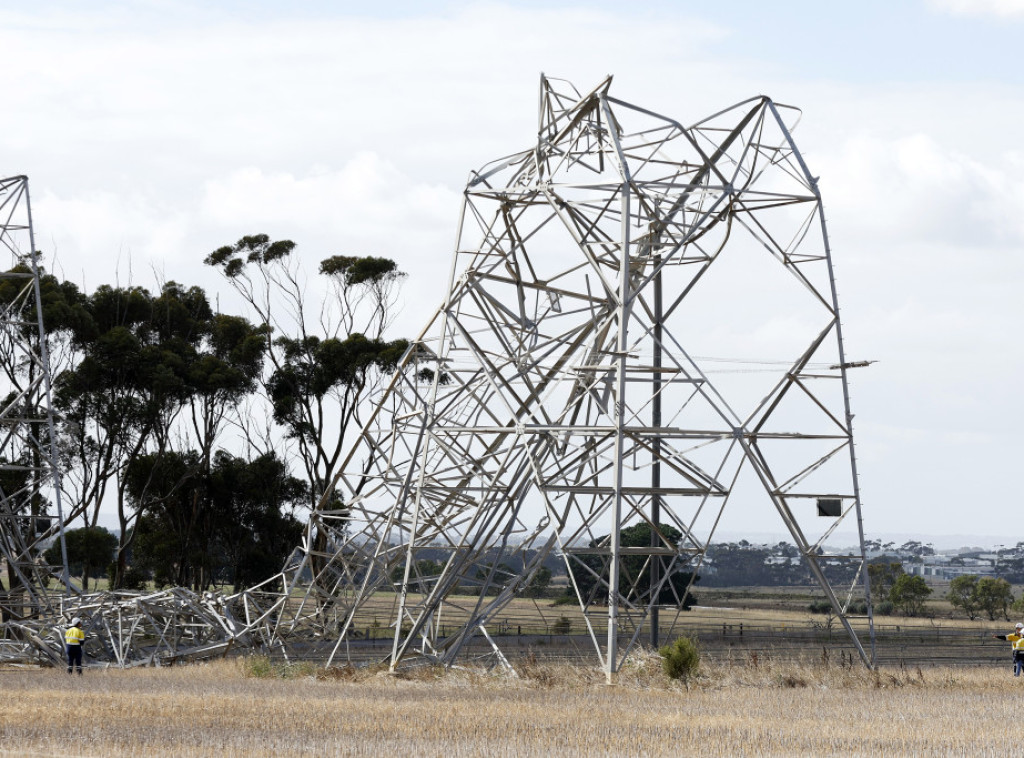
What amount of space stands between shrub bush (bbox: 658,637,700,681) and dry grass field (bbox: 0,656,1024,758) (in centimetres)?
31

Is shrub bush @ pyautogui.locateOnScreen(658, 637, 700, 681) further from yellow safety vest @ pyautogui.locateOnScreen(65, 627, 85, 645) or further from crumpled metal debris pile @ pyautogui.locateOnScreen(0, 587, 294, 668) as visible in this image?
yellow safety vest @ pyautogui.locateOnScreen(65, 627, 85, 645)

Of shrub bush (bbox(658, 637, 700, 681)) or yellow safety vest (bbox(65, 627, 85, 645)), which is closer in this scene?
shrub bush (bbox(658, 637, 700, 681))

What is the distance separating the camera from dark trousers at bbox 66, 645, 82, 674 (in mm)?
33312

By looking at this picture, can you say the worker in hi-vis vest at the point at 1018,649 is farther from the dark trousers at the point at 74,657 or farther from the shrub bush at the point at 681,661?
the dark trousers at the point at 74,657

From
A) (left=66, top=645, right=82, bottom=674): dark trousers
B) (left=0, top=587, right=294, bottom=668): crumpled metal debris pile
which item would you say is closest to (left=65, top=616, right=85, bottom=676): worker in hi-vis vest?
(left=66, top=645, right=82, bottom=674): dark trousers

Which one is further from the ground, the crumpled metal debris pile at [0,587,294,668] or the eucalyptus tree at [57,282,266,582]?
the eucalyptus tree at [57,282,266,582]

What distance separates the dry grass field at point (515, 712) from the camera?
18922 mm

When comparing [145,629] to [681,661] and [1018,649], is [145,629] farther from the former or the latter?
[1018,649]

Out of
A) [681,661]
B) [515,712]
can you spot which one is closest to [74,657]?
[681,661]

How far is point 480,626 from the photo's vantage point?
1232 inches

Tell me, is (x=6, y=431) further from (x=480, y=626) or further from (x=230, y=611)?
(x=480, y=626)

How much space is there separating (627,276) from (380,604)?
66.9m

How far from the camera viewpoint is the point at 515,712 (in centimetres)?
2312

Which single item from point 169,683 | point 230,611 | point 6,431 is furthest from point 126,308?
point 169,683
